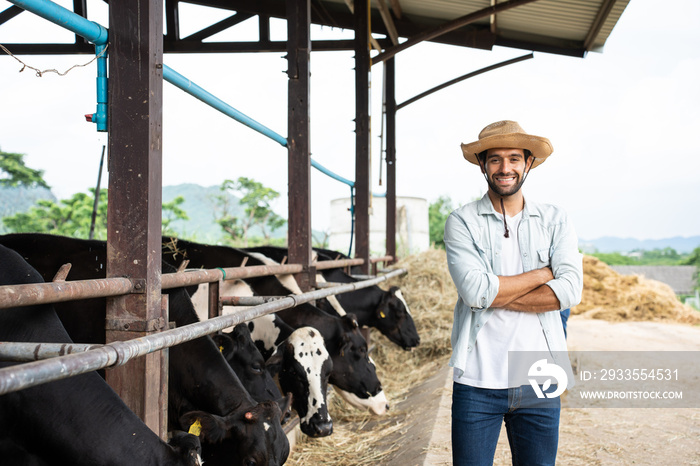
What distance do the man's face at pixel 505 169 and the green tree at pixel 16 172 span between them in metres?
29.5

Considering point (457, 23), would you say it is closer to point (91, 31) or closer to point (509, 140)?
point (509, 140)

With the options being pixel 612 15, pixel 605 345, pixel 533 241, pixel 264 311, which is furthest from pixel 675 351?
pixel 264 311

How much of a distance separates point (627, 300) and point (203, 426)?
35.9 feet

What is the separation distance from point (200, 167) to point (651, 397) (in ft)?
347

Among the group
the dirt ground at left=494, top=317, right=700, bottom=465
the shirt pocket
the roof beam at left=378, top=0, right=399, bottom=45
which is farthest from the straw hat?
the roof beam at left=378, top=0, right=399, bottom=45

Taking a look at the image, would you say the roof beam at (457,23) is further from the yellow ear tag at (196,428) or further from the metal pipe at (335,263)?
the yellow ear tag at (196,428)

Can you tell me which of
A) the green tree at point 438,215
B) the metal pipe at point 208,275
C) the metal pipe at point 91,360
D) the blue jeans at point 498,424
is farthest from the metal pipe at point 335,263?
the green tree at point 438,215

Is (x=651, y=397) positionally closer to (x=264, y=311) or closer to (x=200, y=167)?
(x=264, y=311)

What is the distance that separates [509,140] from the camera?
2.48m

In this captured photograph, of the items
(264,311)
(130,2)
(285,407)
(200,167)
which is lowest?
(285,407)

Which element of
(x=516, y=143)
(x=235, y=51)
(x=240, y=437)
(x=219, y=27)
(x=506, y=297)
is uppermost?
(x=219, y=27)

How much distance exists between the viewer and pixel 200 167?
10644cm

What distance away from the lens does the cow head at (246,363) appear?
A: 3137 mm

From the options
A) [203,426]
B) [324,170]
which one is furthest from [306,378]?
[324,170]
